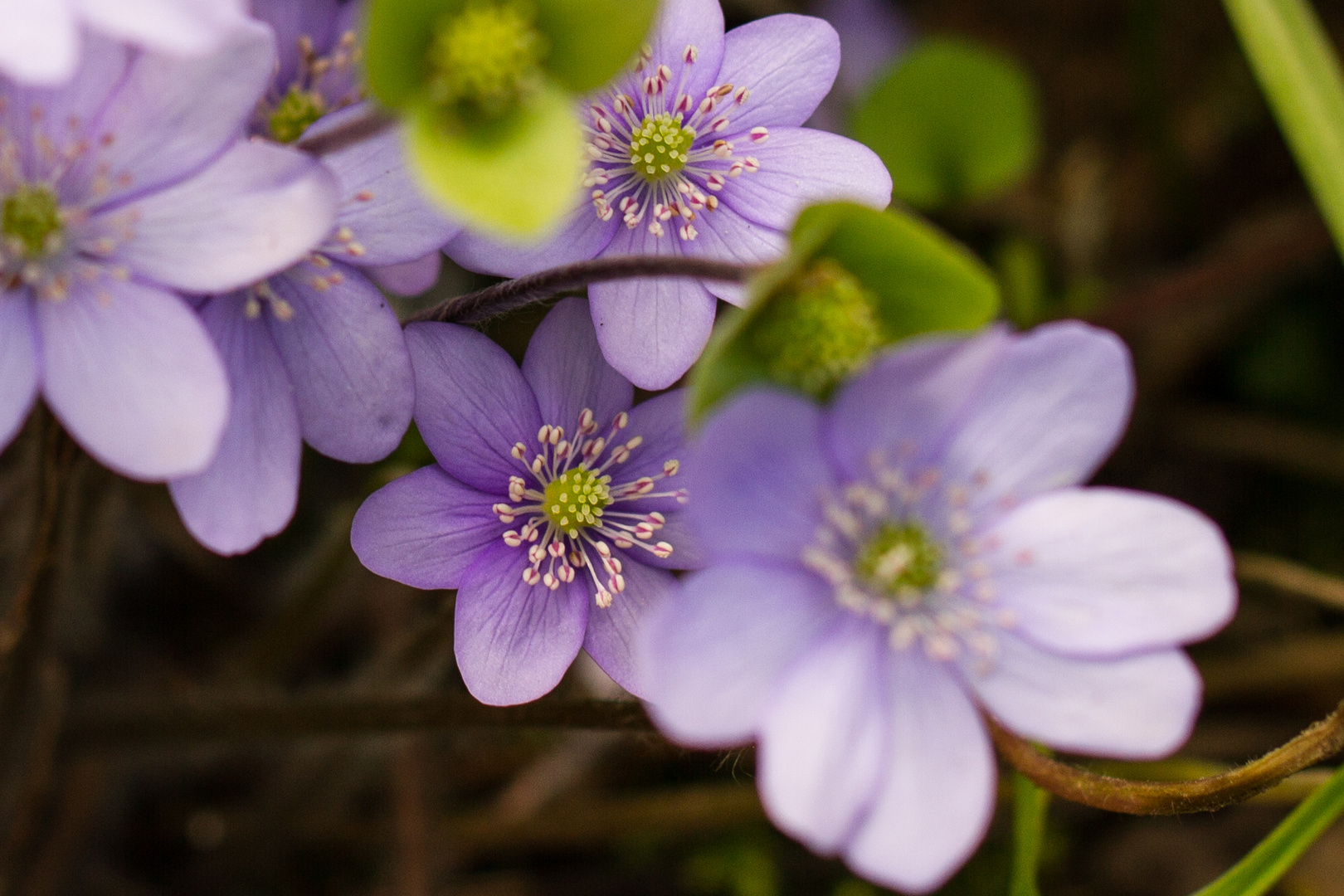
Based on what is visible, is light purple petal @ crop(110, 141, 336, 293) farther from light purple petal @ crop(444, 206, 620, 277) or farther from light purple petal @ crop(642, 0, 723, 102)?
light purple petal @ crop(642, 0, 723, 102)

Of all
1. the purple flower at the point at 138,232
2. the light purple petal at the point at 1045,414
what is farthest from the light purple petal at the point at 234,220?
the light purple petal at the point at 1045,414

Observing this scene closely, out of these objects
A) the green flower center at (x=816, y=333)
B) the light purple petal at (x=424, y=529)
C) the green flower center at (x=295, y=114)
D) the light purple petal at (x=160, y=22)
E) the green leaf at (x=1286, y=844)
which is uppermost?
the light purple petal at (x=160, y=22)

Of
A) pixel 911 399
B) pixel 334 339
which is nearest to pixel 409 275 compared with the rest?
pixel 334 339

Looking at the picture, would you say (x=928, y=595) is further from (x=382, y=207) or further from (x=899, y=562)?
(x=382, y=207)

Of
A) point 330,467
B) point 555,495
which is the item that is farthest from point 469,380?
point 330,467

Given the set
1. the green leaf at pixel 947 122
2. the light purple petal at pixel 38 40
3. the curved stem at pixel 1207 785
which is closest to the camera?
the light purple petal at pixel 38 40

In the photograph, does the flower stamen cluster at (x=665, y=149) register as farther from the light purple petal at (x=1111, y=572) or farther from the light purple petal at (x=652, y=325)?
the light purple petal at (x=1111, y=572)

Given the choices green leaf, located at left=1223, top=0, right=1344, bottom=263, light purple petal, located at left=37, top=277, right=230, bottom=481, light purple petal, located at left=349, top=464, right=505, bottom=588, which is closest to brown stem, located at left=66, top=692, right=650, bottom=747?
light purple petal, located at left=349, top=464, right=505, bottom=588
